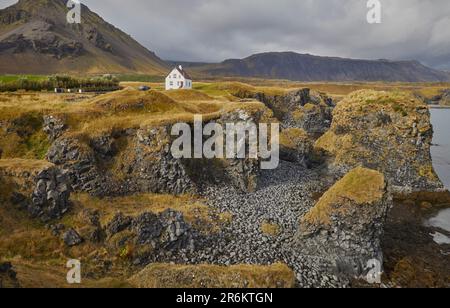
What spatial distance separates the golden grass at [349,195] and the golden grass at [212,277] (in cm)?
1028

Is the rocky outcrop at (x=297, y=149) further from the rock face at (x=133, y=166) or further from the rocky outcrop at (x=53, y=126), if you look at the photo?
the rocky outcrop at (x=53, y=126)

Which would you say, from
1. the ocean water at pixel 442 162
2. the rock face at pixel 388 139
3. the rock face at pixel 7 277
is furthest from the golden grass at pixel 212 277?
the rock face at pixel 388 139

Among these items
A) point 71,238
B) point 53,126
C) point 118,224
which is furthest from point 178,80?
point 71,238

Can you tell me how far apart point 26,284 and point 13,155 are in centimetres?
3060

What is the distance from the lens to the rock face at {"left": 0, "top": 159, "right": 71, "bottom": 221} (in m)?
33.3

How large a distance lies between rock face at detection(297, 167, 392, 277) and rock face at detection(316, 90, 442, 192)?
86.7 ft

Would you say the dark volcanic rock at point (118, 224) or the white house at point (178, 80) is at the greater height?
the white house at point (178, 80)

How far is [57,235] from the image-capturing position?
32.5m

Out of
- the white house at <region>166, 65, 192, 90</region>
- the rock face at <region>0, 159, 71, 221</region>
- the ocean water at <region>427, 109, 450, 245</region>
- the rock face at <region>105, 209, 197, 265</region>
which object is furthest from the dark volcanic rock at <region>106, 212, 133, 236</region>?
the white house at <region>166, 65, 192, 90</region>

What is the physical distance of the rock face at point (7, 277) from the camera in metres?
20.2

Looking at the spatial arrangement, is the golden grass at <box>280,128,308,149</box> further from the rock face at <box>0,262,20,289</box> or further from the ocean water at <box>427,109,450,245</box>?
the rock face at <box>0,262,20,289</box>

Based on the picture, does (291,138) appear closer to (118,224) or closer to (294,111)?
(118,224)

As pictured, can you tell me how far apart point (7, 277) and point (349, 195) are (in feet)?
97.6
